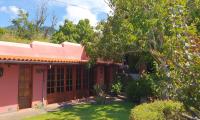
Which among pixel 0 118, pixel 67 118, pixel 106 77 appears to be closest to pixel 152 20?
pixel 67 118

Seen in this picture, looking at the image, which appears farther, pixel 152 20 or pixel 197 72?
pixel 152 20

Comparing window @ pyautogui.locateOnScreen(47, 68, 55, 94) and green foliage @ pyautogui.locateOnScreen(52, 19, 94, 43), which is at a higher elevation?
green foliage @ pyautogui.locateOnScreen(52, 19, 94, 43)

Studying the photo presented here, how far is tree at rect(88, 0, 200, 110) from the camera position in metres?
6.39

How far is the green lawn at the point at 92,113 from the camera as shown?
631 inches

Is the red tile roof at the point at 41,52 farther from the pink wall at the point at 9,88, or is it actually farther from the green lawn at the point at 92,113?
the green lawn at the point at 92,113

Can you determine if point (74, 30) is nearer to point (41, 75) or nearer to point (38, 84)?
point (41, 75)

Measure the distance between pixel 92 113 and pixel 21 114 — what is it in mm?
3644

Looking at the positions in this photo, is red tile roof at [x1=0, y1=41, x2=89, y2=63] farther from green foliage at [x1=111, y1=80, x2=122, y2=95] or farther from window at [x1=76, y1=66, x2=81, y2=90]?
green foliage at [x1=111, y1=80, x2=122, y2=95]

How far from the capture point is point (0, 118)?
15.2 metres

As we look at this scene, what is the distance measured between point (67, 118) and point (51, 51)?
5.74 meters

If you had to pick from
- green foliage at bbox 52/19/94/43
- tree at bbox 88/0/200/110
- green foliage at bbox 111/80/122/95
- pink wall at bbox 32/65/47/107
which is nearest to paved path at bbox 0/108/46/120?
pink wall at bbox 32/65/47/107

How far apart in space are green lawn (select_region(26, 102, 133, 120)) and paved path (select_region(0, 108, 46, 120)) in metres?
0.60

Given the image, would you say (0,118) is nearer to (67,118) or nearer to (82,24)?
(67,118)

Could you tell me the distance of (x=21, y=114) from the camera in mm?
16406
